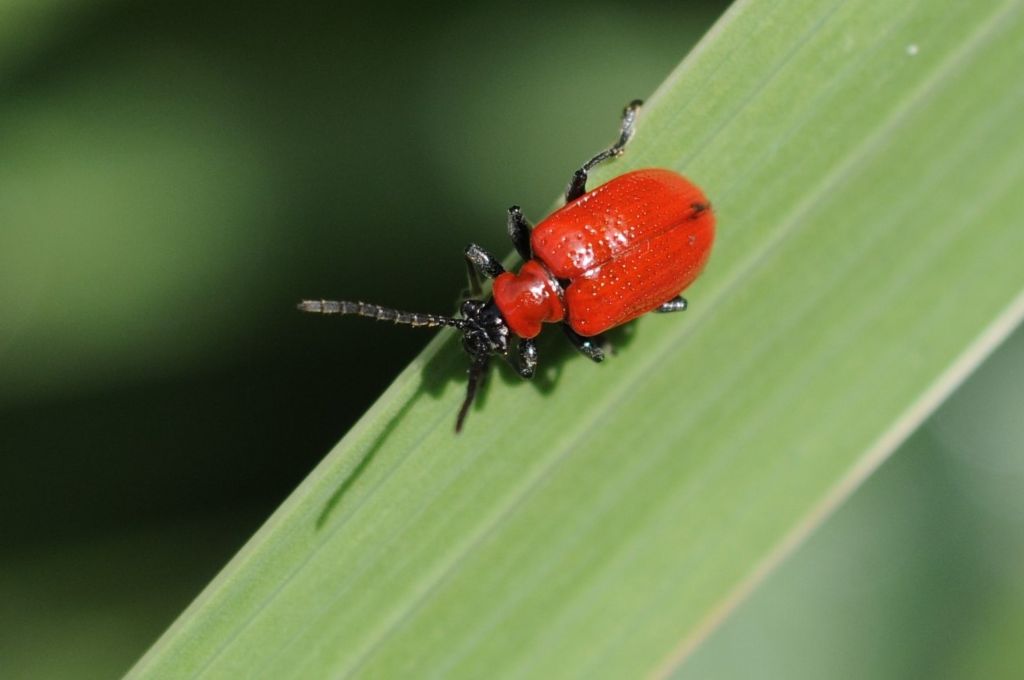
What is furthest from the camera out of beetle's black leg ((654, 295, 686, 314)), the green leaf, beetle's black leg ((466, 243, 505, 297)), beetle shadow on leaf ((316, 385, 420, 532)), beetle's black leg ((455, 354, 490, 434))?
beetle's black leg ((466, 243, 505, 297))

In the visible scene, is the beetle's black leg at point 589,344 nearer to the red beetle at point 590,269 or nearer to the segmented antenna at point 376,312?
the red beetle at point 590,269

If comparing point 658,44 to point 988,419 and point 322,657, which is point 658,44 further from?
point 322,657

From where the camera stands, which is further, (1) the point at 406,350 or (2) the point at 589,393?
(1) the point at 406,350

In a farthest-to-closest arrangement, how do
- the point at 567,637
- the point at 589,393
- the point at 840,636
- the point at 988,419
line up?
1. the point at 988,419
2. the point at 840,636
3. the point at 589,393
4. the point at 567,637

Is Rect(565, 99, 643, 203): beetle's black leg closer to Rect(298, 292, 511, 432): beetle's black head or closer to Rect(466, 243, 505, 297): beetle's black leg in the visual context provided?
Rect(466, 243, 505, 297): beetle's black leg

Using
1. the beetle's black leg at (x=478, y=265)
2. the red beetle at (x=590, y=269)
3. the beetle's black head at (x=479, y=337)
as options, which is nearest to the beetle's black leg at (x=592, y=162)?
the red beetle at (x=590, y=269)

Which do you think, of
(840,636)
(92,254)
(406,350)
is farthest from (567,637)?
(92,254)

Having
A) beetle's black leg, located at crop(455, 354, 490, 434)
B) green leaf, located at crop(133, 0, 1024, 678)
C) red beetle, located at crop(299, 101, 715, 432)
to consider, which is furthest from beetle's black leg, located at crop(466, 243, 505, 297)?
green leaf, located at crop(133, 0, 1024, 678)

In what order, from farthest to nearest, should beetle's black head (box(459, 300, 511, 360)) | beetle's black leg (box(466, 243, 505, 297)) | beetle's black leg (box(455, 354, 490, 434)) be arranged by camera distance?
beetle's black leg (box(466, 243, 505, 297)) < beetle's black head (box(459, 300, 511, 360)) < beetle's black leg (box(455, 354, 490, 434))
